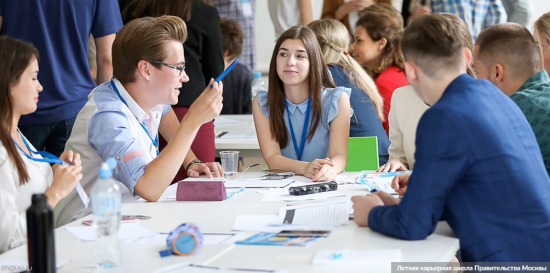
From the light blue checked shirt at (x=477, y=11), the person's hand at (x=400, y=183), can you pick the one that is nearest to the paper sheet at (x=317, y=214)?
the person's hand at (x=400, y=183)

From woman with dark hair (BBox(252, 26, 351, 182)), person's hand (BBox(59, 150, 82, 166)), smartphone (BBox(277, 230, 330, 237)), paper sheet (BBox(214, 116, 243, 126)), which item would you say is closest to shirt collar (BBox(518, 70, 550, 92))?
woman with dark hair (BBox(252, 26, 351, 182))

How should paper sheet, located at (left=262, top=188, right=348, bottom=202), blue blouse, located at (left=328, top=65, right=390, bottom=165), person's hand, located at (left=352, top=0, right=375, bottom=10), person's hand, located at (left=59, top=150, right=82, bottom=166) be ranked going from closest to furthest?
person's hand, located at (left=59, top=150, right=82, bottom=166), paper sheet, located at (left=262, top=188, right=348, bottom=202), blue blouse, located at (left=328, top=65, right=390, bottom=165), person's hand, located at (left=352, top=0, right=375, bottom=10)

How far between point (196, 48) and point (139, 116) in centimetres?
131

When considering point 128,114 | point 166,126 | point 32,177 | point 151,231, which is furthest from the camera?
point 166,126

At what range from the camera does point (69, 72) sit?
10.8 ft

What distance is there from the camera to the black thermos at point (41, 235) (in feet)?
4.65

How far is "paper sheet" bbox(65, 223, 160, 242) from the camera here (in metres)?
1.88

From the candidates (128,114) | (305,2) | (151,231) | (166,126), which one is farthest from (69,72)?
(305,2)

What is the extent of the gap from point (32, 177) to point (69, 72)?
1220 mm

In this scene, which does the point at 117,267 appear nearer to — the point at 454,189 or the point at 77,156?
the point at 77,156

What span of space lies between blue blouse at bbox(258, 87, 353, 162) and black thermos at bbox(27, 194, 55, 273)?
1.94 m

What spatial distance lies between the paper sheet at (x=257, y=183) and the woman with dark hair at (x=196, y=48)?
0.93 meters

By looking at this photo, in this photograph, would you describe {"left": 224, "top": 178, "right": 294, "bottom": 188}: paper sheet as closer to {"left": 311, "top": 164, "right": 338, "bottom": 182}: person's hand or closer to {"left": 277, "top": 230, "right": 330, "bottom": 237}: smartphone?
{"left": 311, "top": 164, "right": 338, "bottom": 182}: person's hand

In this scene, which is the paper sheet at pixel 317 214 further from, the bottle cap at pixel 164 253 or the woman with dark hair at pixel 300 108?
the woman with dark hair at pixel 300 108
